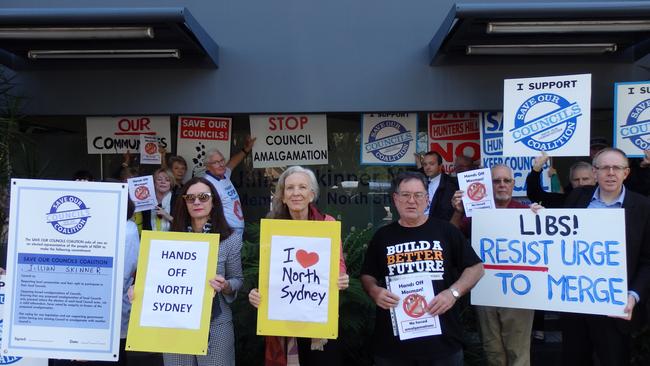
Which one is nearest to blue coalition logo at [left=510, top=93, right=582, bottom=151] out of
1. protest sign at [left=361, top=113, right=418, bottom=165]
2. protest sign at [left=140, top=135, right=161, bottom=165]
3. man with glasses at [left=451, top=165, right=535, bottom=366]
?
man with glasses at [left=451, top=165, right=535, bottom=366]

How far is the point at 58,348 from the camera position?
364 cm

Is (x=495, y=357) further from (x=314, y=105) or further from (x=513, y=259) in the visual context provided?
(x=314, y=105)

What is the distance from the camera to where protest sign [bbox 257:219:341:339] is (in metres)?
3.40

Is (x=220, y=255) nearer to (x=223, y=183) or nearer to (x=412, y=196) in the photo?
(x=412, y=196)

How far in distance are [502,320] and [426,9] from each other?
356 cm

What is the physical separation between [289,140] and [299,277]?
383 cm

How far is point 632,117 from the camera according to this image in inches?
214

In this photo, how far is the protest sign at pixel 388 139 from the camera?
22.7 ft

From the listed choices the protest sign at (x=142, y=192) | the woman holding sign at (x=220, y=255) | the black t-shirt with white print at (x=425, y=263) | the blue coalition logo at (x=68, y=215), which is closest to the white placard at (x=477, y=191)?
the black t-shirt with white print at (x=425, y=263)

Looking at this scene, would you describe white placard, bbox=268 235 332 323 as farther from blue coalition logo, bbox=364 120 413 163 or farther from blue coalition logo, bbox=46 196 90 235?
blue coalition logo, bbox=364 120 413 163

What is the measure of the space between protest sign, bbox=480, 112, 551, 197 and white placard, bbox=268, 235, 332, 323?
12.1ft

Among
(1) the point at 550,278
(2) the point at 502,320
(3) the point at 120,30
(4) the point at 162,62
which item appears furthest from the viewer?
(4) the point at 162,62

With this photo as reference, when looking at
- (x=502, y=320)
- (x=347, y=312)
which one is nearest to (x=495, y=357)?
(x=502, y=320)

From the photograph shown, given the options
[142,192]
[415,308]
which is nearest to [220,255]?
[415,308]
